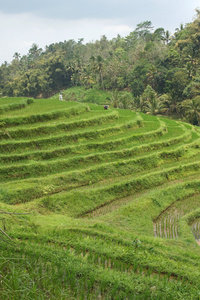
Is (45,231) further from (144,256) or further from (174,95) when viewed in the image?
(174,95)

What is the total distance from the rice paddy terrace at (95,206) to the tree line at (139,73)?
11052mm

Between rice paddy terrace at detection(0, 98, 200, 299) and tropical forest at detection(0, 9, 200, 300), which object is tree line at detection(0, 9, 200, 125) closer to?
tropical forest at detection(0, 9, 200, 300)

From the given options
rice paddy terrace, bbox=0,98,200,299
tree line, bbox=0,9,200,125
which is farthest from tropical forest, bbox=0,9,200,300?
tree line, bbox=0,9,200,125

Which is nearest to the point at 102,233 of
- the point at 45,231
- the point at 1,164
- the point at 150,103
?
the point at 45,231

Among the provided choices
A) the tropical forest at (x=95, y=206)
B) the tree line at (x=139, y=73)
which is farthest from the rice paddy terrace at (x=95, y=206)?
the tree line at (x=139, y=73)

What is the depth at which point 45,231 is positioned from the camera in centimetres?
580

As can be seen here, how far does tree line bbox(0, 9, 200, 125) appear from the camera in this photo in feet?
87.6

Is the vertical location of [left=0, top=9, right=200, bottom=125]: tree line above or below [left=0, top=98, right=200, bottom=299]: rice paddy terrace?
above

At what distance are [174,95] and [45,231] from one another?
916 inches

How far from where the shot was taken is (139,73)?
32.8m

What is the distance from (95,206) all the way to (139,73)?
26.8 metres

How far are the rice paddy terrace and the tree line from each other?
435 inches

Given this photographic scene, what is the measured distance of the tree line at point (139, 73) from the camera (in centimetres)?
2670

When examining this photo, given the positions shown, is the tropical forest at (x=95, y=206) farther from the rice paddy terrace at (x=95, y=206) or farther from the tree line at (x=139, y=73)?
the tree line at (x=139, y=73)
